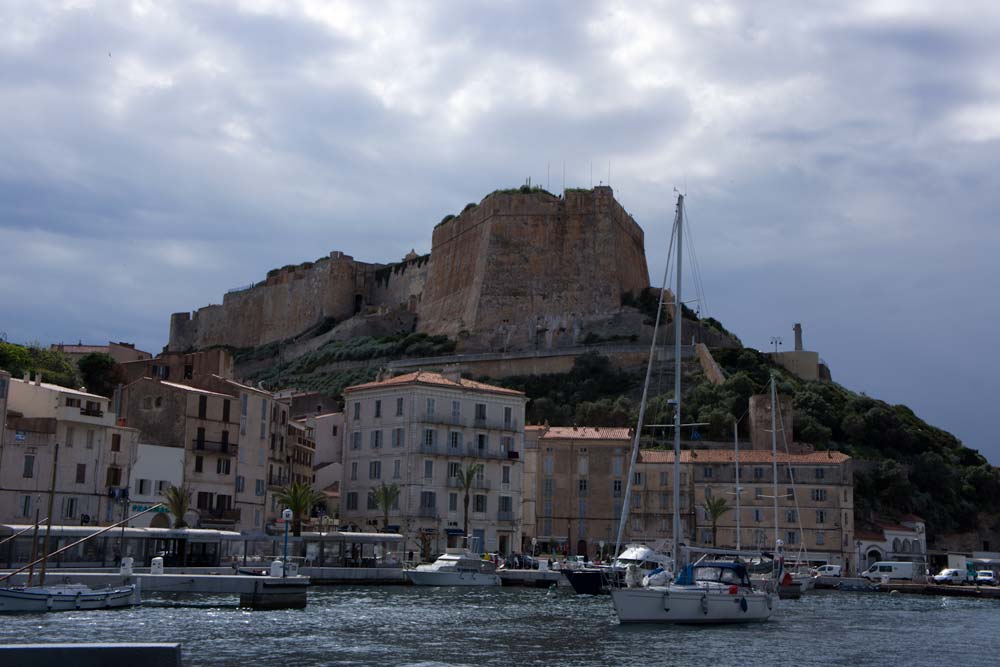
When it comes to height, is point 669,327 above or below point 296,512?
above

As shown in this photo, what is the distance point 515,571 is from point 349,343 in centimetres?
6800

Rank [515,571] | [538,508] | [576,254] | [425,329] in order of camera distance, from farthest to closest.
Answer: [425,329]
[576,254]
[538,508]
[515,571]

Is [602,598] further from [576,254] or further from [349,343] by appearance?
[349,343]

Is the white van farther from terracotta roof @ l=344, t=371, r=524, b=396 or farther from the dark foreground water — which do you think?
terracotta roof @ l=344, t=371, r=524, b=396

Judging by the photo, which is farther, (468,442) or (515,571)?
(468,442)

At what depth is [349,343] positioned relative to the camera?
11556cm

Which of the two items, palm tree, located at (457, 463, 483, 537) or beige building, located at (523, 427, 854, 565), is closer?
palm tree, located at (457, 463, 483, 537)

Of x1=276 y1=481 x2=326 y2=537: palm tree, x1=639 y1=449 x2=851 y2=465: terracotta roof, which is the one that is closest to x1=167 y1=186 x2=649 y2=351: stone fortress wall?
x1=639 y1=449 x2=851 y2=465: terracotta roof

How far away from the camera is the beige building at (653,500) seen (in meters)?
67.1

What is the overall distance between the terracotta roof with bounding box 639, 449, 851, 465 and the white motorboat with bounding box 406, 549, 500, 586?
72.6 feet

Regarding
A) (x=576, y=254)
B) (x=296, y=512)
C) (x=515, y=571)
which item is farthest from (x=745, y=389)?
(x=296, y=512)

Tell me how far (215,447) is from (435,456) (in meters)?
11.4

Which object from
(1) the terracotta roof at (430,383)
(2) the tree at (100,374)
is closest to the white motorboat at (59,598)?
(1) the terracotta roof at (430,383)

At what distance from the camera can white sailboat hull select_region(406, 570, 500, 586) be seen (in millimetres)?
47562
